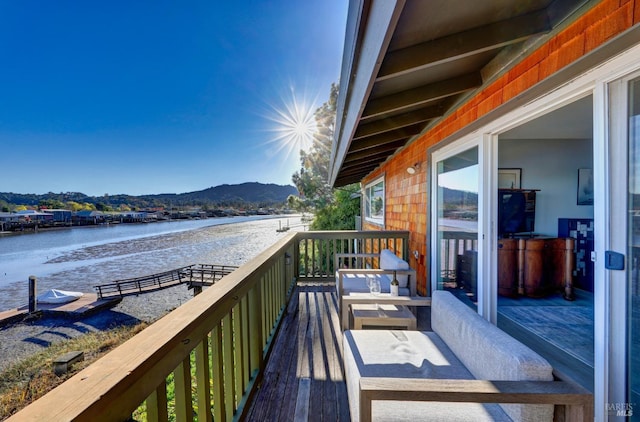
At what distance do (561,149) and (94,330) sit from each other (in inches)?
739

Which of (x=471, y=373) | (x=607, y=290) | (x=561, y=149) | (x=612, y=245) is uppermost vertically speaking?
(x=561, y=149)

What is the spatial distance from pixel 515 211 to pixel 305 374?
3.87 metres

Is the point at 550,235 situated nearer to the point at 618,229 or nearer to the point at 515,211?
the point at 515,211

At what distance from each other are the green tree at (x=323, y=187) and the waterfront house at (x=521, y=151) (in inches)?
317

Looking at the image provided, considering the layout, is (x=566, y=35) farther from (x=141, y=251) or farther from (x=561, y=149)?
(x=141, y=251)

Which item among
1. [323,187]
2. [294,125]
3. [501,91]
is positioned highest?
[294,125]

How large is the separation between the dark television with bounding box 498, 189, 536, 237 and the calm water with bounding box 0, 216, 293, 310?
73.6 feet

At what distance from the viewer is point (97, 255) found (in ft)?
97.8

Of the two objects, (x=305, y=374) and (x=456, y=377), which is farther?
(x=305, y=374)

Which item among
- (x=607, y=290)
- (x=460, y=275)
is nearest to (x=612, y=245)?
(x=607, y=290)

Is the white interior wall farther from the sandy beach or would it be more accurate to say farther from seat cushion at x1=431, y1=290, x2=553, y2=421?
the sandy beach

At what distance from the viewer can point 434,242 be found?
3617mm

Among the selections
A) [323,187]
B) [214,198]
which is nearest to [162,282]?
[323,187]

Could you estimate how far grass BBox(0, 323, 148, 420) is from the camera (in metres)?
8.33
